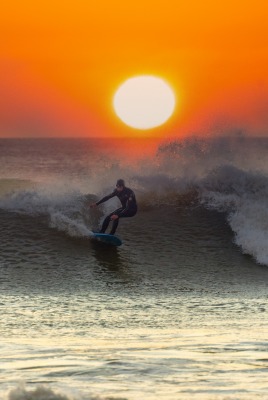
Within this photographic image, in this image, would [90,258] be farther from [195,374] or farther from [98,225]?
[195,374]

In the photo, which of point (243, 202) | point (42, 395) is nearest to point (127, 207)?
point (243, 202)

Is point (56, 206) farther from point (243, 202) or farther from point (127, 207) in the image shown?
point (243, 202)

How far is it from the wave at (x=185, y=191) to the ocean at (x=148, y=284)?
0.16ft

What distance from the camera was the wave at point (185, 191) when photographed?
1756cm

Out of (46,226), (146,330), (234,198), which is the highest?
(234,198)

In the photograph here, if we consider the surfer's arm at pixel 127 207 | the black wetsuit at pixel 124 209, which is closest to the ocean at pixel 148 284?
the black wetsuit at pixel 124 209

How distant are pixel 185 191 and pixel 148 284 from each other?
8284 millimetres

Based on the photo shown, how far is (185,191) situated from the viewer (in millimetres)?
21125

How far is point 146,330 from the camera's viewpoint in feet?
29.6

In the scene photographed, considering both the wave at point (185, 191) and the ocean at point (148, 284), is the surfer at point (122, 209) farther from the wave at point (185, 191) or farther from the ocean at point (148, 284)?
the wave at point (185, 191)

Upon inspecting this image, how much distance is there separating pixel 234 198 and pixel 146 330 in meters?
11.5

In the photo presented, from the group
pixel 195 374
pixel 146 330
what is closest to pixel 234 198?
pixel 146 330

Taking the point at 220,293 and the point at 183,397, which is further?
the point at 220,293

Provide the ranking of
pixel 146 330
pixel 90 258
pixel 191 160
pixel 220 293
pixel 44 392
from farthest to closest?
pixel 191 160 < pixel 90 258 < pixel 220 293 < pixel 146 330 < pixel 44 392
